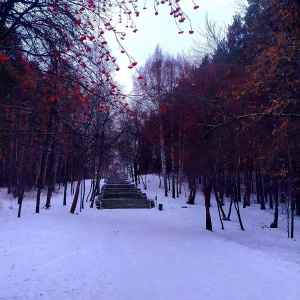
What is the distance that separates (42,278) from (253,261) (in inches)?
246

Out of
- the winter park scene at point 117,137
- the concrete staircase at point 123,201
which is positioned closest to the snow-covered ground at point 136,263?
the winter park scene at point 117,137

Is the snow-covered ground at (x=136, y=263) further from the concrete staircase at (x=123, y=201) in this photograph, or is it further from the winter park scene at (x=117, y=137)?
the concrete staircase at (x=123, y=201)

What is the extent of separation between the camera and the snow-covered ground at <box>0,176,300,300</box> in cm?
694

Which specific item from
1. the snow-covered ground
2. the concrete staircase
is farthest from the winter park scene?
the concrete staircase

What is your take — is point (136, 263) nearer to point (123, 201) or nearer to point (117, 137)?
point (117, 137)

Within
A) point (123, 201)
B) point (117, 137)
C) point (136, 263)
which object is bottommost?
point (136, 263)

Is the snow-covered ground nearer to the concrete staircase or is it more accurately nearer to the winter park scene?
the winter park scene

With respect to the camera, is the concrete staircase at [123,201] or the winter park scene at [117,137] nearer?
the winter park scene at [117,137]

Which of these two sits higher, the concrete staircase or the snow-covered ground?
the concrete staircase

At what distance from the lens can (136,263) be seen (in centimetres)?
943

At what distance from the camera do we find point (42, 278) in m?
7.42

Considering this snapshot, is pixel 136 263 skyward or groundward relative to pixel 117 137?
groundward

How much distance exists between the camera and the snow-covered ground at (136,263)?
273 inches

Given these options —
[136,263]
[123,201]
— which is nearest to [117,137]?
[136,263]
